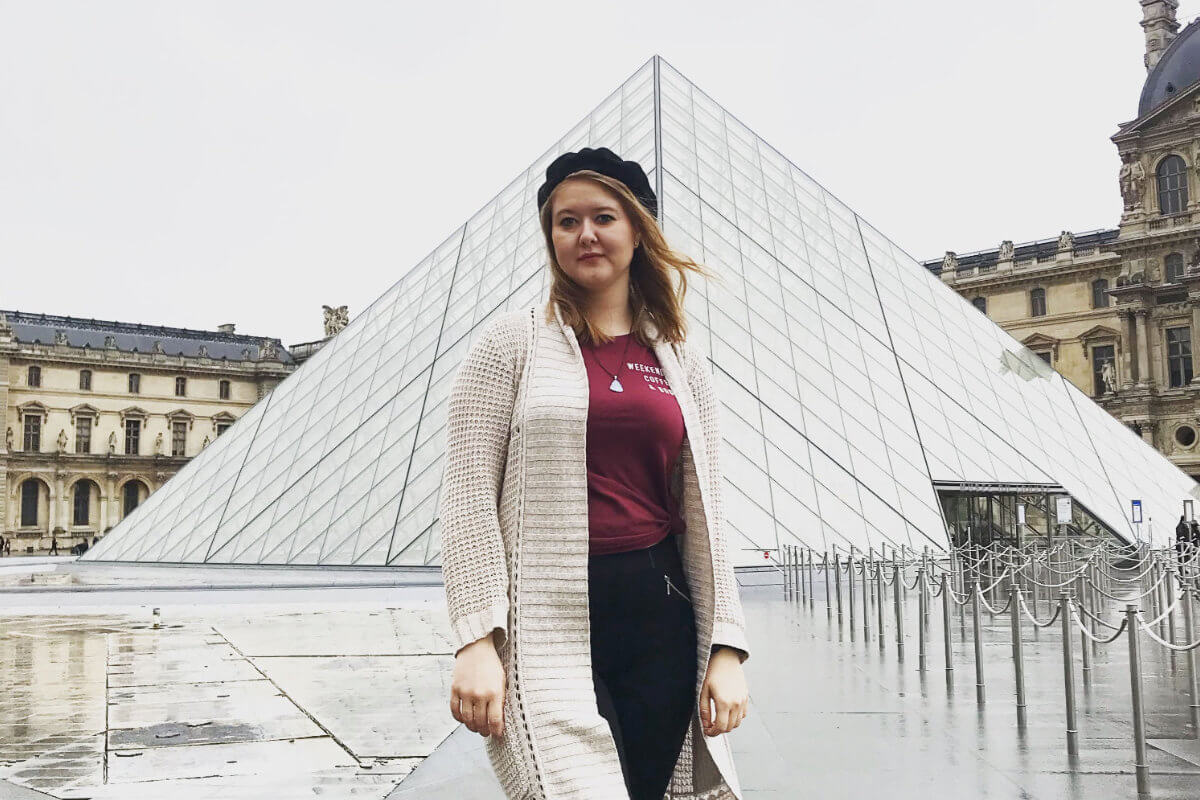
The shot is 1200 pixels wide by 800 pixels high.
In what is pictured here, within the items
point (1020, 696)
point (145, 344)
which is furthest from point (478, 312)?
point (145, 344)

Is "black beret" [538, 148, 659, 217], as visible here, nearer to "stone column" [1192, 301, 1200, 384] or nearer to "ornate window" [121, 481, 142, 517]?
"stone column" [1192, 301, 1200, 384]

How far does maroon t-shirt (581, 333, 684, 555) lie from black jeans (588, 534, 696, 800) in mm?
53

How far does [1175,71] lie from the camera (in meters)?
56.6

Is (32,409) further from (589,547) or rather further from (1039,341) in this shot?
(589,547)

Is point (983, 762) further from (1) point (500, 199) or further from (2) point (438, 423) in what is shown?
(1) point (500, 199)

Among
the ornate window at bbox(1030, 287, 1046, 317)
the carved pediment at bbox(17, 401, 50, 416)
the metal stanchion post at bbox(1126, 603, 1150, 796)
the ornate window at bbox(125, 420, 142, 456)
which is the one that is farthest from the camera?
the ornate window at bbox(125, 420, 142, 456)

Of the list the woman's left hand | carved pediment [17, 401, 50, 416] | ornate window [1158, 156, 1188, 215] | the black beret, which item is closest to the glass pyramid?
the black beret

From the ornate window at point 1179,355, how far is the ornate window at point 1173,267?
2421mm

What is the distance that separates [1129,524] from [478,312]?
12090mm

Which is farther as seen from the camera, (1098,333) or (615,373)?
(1098,333)

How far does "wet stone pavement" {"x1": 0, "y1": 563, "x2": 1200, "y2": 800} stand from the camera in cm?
454

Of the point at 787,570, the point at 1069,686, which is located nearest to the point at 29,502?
the point at 787,570

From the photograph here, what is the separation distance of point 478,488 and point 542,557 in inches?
6.7

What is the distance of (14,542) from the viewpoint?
67.3 metres
